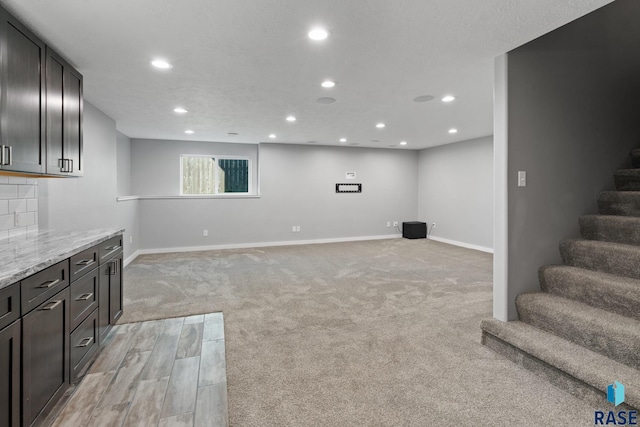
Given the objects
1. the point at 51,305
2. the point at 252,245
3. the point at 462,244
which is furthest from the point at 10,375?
the point at 462,244

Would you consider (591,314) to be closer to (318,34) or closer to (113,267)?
(318,34)

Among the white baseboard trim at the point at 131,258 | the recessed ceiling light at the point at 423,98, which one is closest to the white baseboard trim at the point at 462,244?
the recessed ceiling light at the point at 423,98

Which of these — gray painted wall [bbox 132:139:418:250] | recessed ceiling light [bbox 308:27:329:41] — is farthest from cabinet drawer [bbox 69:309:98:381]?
gray painted wall [bbox 132:139:418:250]

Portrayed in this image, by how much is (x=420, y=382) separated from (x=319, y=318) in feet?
4.15

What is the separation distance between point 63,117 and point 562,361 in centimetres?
404

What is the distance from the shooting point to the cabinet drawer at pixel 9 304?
130cm

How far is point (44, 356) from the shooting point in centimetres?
163

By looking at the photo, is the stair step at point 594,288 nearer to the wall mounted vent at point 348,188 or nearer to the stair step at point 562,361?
the stair step at point 562,361

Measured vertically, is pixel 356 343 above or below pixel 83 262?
below

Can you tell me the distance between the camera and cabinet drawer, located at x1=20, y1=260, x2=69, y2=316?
148 cm

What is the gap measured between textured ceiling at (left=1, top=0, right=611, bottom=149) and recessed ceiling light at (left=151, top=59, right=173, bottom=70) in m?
0.08

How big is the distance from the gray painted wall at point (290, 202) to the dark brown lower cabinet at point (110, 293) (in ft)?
12.9

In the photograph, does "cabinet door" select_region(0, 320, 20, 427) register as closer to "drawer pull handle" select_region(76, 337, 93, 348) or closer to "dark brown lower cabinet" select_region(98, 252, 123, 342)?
"drawer pull handle" select_region(76, 337, 93, 348)

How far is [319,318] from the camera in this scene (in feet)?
10.3
